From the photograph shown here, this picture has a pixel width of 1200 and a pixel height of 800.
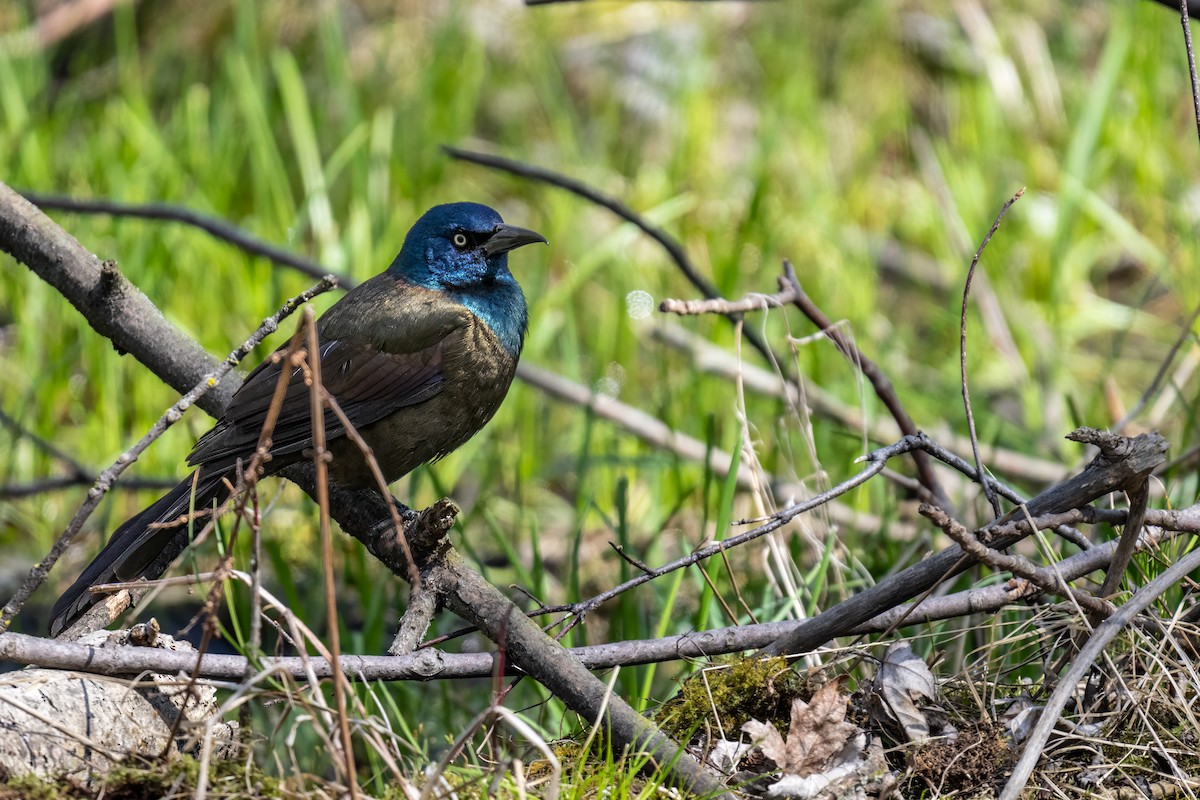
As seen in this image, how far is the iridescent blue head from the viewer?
365 cm

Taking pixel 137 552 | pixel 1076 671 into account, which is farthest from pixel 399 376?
pixel 1076 671

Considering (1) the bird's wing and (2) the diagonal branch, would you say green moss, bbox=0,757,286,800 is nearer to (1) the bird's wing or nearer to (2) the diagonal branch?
(2) the diagonal branch

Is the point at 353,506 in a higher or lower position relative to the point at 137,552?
lower

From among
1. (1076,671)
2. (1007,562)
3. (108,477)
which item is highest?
(108,477)

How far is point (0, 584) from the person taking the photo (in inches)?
164

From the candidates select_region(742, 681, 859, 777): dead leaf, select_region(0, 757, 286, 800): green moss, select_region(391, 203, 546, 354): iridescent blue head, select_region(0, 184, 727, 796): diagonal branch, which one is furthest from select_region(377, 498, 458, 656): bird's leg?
select_region(391, 203, 546, 354): iridescent blue head

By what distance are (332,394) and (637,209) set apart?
2965 mm

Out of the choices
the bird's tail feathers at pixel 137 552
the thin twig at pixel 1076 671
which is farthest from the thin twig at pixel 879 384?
the bird's tail feathers at pixel 137 552

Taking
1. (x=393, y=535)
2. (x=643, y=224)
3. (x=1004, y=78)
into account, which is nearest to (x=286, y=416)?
(x=393, y=535)

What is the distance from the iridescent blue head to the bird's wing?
0.88 feet

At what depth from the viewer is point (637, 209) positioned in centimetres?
610

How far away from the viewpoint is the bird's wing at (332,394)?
310cm

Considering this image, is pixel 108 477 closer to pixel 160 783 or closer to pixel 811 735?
pixel 160 783

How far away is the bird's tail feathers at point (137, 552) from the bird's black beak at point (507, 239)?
3.44 ft
